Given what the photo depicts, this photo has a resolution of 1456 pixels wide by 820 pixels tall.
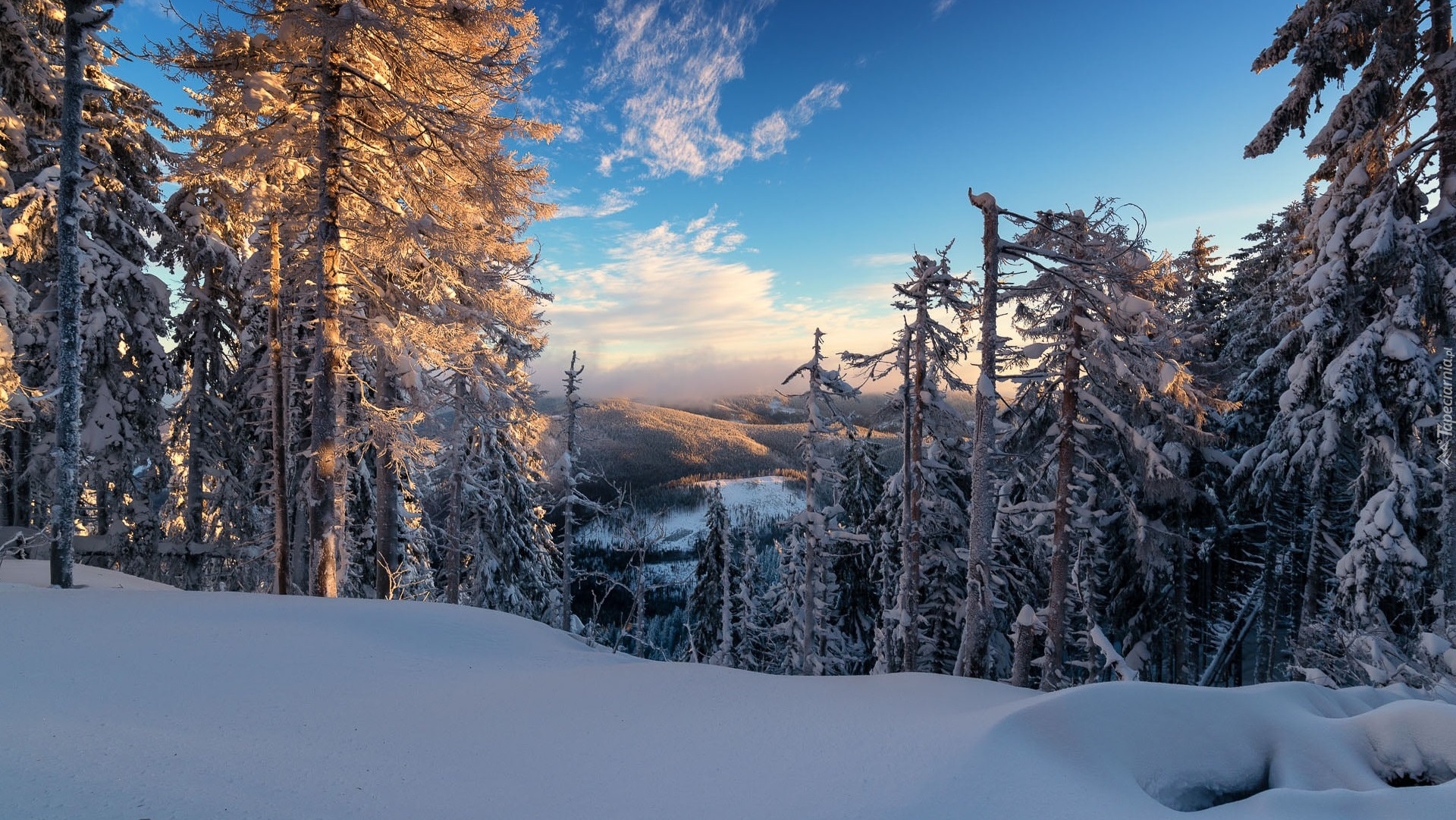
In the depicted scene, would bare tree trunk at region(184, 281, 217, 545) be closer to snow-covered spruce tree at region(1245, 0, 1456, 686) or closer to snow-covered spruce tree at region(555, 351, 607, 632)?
snow-covered spruce tree at region(555, 351, 607, 632)

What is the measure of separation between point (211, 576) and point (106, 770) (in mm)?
19415

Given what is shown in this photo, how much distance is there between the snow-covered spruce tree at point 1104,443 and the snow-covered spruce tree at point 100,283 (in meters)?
19.5

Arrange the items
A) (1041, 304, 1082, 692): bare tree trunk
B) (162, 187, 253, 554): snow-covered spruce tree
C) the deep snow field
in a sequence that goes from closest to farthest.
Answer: the deep snow field
(1041, 304, 1082, 692): bare tree trunk
(162, 187, 253, 554): snow-covered spruce tree

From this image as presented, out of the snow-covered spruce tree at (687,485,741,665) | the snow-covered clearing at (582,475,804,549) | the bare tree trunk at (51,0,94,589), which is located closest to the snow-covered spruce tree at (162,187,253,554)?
the bare tree trunk at (51,0,94,589)

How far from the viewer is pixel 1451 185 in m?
9.64

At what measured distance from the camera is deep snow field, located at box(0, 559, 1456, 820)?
347 cm

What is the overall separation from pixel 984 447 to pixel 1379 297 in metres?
8.35

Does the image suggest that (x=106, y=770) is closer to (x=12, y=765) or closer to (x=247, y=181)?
(x=12, y=765)

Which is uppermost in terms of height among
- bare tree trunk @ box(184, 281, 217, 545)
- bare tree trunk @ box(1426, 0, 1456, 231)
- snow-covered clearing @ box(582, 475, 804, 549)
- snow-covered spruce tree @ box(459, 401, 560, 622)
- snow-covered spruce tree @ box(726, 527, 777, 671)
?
bare tree trunk @ box(1426, 0, 1456, 231)

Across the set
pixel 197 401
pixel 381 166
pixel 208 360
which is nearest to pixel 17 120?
pixel 208 360

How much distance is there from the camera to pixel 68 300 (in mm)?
9484

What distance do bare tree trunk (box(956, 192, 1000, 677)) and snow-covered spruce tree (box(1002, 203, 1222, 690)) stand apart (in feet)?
1.51

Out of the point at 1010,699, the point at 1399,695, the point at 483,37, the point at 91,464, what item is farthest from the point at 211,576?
the point at 1399,695

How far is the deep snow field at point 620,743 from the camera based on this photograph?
3.47 m
